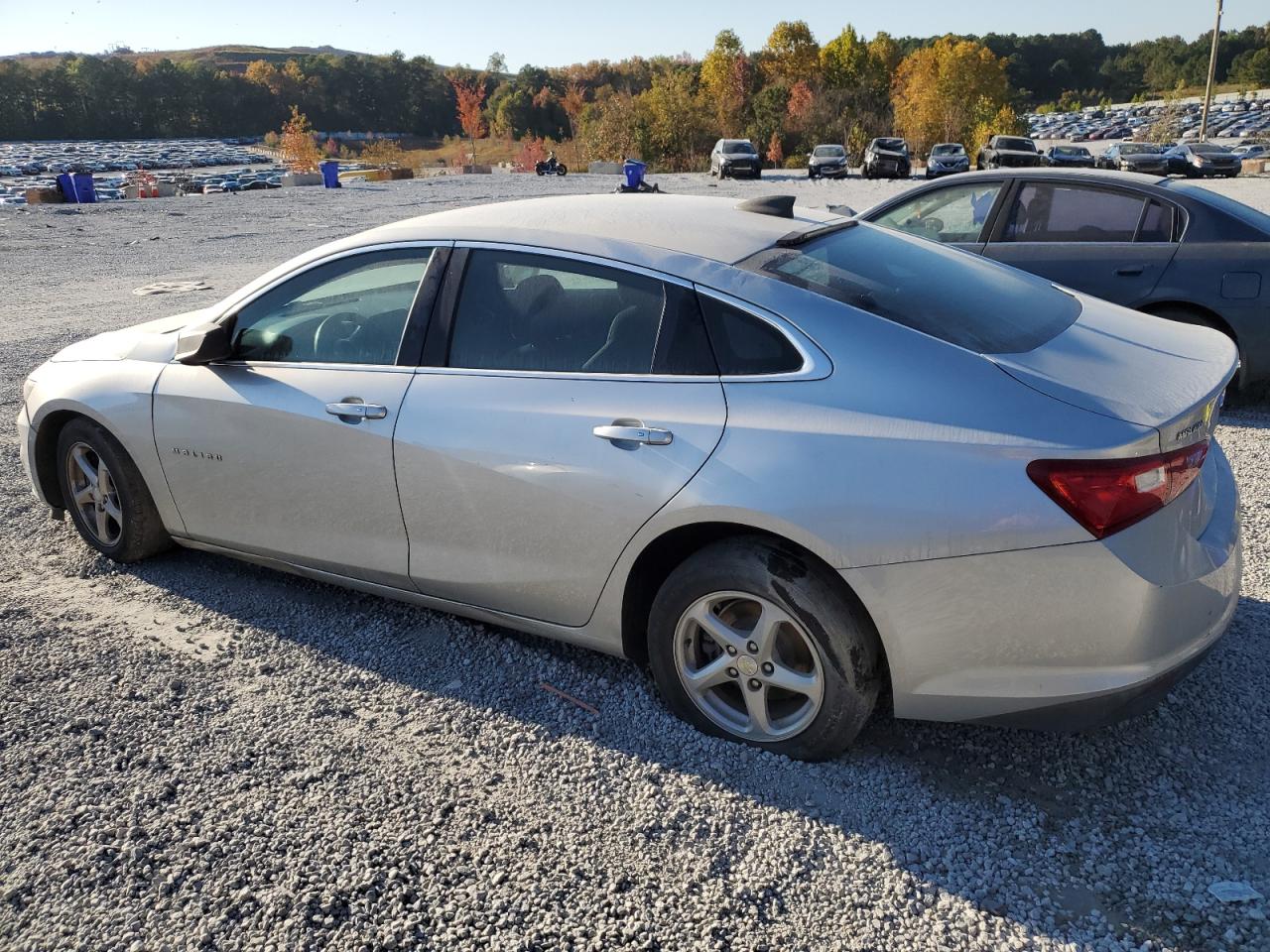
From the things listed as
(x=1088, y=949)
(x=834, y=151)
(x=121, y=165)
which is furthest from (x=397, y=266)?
(x=121, y=165)

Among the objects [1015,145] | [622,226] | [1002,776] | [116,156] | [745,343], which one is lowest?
[1002,776]

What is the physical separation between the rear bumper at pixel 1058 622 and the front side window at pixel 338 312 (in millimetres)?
1952

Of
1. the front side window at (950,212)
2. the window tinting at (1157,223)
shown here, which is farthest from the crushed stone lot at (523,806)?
the front side window at (950,212)

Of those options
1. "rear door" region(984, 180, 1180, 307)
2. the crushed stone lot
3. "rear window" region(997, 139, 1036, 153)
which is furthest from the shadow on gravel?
"rear window" region(997, 139, 1036, 153)

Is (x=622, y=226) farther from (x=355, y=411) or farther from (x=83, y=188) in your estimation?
(x=83, y=188)

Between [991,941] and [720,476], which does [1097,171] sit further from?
[991,941]

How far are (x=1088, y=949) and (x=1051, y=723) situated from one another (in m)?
0.55

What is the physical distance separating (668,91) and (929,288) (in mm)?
74487

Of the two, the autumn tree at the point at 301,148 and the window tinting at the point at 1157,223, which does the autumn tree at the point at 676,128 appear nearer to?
the autumn tree at the point at 301,148

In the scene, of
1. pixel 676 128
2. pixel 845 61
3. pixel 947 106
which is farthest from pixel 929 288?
pixel 845 61

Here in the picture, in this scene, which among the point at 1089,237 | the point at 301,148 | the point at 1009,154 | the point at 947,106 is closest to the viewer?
the point at 1089,237

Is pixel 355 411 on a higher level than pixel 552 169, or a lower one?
higher

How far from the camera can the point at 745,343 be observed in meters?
2.85

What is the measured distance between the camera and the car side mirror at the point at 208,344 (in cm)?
382
